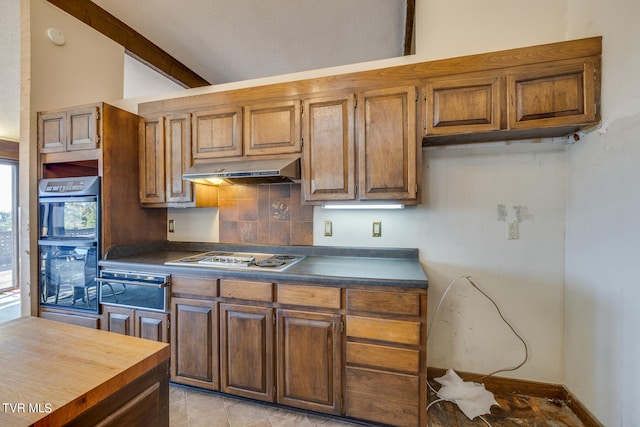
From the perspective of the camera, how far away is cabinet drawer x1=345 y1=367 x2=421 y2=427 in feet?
5.11

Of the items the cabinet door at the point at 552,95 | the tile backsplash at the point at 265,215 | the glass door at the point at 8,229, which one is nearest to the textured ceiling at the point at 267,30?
the cabinet door at the point at 552,95

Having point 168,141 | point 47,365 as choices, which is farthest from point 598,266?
point 168,141

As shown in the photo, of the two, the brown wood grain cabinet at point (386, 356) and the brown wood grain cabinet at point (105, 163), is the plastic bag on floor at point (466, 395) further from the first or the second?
the brown wood grain cabinet at point (105, 163)

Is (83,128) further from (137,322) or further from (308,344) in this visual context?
Answer: (308,344)

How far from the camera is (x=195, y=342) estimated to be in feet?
6.28

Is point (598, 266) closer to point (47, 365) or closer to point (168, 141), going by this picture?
point (47, 365)

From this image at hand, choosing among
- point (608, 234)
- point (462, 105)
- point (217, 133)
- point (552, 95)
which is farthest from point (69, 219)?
point (608, 234)

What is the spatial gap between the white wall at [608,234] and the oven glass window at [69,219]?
3397 mm

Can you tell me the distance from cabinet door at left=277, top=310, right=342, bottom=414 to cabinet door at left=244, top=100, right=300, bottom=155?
120 centimetres

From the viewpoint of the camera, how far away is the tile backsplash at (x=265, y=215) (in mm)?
2385

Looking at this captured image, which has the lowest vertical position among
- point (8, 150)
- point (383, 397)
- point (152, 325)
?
point (383, 397)

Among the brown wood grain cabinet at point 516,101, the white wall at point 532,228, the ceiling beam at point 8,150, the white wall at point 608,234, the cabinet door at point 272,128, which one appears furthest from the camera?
the ceiling beam at point 8,150

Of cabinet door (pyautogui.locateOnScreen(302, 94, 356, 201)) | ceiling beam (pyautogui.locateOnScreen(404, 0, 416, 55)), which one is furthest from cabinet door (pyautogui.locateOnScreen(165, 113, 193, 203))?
ceiling beam (pyautogui.locateOnScreen(404, 0, 416, 55))

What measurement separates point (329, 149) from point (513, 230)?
4.80 feet
